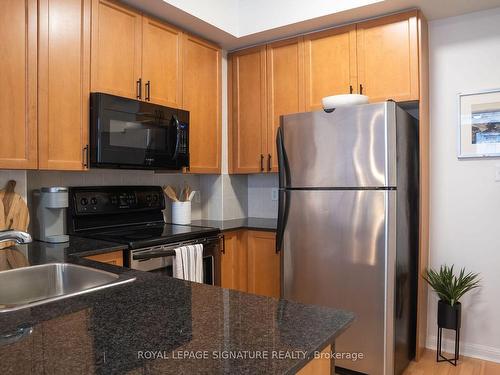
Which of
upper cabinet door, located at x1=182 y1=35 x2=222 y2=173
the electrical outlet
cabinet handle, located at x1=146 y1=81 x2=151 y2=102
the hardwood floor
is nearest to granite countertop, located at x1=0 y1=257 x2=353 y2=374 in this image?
cabinet handle, located at x1=146 y1=81 x2=151 y2=102

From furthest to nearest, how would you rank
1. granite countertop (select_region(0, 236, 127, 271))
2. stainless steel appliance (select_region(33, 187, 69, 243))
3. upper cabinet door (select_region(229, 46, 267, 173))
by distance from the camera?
upper cabinet door (select_region(229, 46, 267, 173)), stainless steel appliance (select_region(33, 187, 69, 243)), granite countertop (select_region(0, 236, 127, 271))

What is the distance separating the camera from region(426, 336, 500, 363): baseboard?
2.46m

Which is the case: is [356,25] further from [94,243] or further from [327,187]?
[94,243]

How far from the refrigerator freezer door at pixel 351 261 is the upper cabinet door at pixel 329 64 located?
2.82 ft

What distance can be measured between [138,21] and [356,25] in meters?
1.48

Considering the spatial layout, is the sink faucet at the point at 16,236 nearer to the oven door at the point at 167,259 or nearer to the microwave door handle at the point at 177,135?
the oven door at the point at 167,259

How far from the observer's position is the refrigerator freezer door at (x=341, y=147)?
209 centimetres

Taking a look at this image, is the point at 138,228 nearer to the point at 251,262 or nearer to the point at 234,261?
the point at 234,261

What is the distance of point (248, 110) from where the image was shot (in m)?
3.18

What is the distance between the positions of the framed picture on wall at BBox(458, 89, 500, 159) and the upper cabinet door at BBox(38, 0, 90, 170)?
7.91 feet

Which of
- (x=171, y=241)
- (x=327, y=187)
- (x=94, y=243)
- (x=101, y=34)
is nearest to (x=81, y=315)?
(x=94, y=243)

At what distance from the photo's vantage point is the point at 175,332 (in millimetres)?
775

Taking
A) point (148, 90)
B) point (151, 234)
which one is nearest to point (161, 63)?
point (148, 90)

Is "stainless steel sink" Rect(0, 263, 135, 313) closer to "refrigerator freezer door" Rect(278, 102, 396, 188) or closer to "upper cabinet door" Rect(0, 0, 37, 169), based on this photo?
"upper cabinet door" Rect(0, 0, 37, 169)
